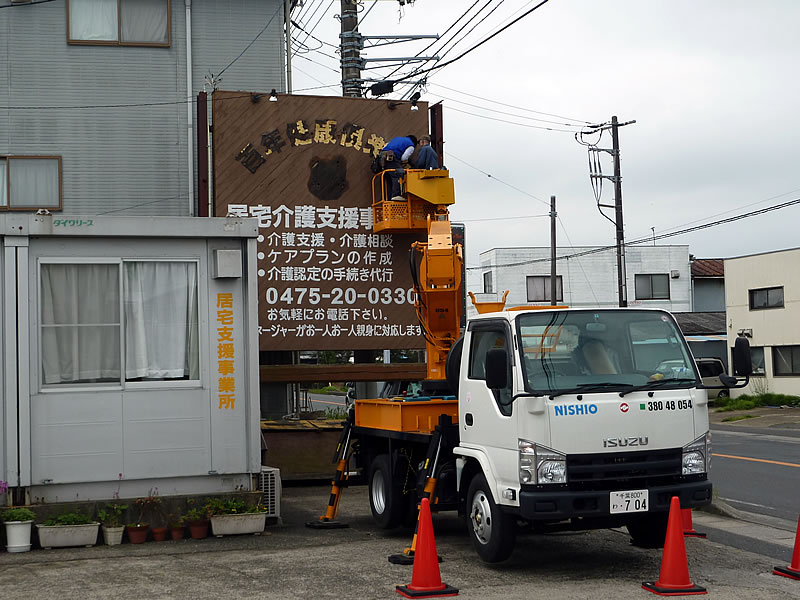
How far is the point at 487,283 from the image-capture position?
54.5m

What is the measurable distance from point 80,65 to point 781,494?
15.6 meters

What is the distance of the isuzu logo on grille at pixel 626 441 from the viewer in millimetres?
8250

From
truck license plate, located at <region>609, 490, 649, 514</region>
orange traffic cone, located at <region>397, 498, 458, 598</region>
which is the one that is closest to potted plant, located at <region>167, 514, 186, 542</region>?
orange traffic cone, located at <region>397, 498, 458, 598</region>

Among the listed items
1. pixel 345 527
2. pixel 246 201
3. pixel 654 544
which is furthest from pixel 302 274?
pixel 654 544

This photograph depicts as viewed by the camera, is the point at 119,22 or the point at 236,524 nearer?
the point at 236,524

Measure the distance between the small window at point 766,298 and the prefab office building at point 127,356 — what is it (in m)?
29.8

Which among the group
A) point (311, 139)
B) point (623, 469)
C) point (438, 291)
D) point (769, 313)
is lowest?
point (623, 469)

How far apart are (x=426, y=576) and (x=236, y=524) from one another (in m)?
3.60

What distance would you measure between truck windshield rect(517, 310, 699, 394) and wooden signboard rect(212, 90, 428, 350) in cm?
706

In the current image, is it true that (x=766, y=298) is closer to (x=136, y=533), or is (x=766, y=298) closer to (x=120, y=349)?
(x=120, y=349)

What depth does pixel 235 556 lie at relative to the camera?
9.67 meters

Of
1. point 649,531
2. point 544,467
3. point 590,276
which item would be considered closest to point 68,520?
point 544,467

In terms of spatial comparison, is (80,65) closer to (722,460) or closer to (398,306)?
(398,306)

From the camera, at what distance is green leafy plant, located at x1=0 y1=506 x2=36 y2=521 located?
395 inches
